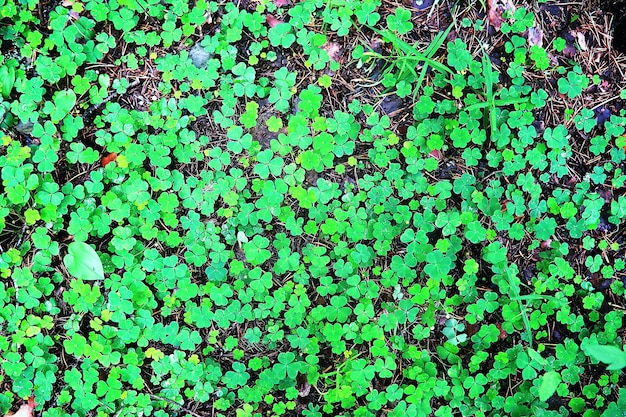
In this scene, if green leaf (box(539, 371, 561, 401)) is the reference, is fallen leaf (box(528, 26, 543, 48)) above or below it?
above

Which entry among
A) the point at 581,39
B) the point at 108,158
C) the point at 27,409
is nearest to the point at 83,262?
the point at 108,158

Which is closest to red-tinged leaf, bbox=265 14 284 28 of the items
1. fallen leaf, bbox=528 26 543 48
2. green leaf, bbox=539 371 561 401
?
fallen leaf, bbox=528 26 543 48

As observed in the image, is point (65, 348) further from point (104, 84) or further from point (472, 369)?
point (472, 369)

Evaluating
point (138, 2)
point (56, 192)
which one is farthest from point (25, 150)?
point (138, 2)

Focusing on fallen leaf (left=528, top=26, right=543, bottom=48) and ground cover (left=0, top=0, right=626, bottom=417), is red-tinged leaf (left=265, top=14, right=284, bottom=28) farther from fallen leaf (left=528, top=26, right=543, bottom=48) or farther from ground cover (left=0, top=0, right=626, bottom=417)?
fallen leaf (left=528, top=26, right=543, bottom=48)

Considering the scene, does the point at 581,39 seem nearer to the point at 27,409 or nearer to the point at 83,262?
the point at 83,262
